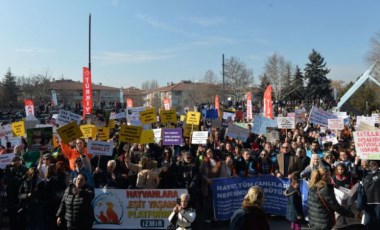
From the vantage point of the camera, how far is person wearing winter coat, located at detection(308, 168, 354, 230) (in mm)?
6270

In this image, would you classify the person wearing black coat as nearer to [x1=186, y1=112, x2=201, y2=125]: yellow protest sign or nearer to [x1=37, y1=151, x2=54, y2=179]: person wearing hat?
[x1=37, y1=151, x2=54, y2=179]: person wearing hat

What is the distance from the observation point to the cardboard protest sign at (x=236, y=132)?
44.4 ft

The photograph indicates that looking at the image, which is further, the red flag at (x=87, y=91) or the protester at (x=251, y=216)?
the red flag at (x=87, y=91)

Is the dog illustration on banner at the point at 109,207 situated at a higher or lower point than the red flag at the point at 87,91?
lower

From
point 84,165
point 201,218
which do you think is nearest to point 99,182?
point 84,165

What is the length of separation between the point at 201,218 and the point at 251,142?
7.30 metres

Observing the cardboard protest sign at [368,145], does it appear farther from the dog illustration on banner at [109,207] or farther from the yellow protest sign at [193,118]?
the yellow protest sign at [193,118]

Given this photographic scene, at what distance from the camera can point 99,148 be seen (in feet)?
32.9

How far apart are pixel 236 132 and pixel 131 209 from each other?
5735 mm

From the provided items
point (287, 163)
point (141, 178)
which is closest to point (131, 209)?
point (141, 178)

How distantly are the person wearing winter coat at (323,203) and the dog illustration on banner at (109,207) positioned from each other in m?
4.19

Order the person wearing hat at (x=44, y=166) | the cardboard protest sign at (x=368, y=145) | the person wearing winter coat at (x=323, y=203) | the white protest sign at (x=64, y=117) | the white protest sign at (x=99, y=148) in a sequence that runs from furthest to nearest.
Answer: the white protest sign at (x=64, y=117) < the white protest sign at (x=99, y=148) < the cardboard protest sign at (x=368, y=145) < the person wearing hat at (x=44, y=166) < the person wearing winter coat at (x=323, y=203)

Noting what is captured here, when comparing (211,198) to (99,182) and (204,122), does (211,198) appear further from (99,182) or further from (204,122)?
(204,122)

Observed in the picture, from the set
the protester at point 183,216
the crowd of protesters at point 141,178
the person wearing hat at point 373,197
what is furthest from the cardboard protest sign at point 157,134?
the protester at point 183,216
